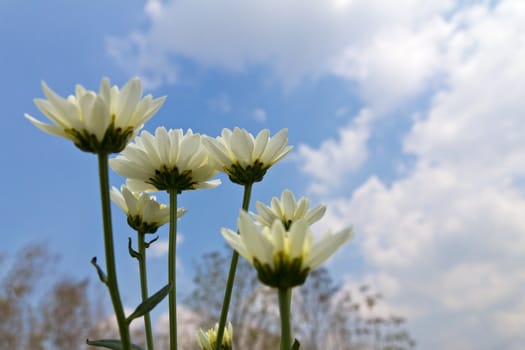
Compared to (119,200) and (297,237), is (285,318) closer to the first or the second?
(297,237)

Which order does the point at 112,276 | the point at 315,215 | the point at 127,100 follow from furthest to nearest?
the point at 315,215 < the point at 127,100 < the point at 112,276

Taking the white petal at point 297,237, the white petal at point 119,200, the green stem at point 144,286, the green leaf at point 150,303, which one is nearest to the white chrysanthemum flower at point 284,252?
the white petal at point 297,237

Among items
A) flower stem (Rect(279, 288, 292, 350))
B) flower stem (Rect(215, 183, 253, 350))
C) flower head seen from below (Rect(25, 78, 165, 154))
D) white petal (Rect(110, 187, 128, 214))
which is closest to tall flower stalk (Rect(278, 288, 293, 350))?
flower stem (Rect(279, 288, 292, 350))

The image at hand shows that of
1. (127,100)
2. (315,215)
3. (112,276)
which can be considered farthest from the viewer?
(315,215)

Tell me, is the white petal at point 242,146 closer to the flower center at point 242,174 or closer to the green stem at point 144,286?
the flower center at point 242,174

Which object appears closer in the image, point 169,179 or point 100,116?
point 100,116

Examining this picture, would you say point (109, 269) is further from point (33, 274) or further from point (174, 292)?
point (33, 274)

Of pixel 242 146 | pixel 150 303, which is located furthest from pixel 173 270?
pixel 242 146
